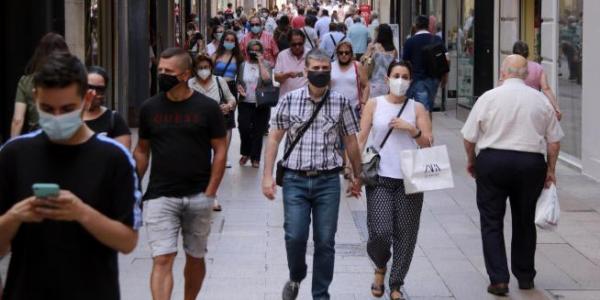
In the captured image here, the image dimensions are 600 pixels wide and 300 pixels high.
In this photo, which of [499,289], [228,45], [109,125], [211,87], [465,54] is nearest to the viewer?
[109,125]

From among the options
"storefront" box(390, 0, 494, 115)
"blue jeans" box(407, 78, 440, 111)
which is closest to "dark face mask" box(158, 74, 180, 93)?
"blue jeans" box(407, 78, 440, 111)

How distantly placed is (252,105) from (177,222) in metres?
8.22

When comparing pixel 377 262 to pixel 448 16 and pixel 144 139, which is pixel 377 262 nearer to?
pixel 144 139

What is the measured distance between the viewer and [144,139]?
7312mm

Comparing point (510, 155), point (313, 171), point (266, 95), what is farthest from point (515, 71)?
point (266, 95)

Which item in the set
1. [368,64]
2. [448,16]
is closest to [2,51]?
[368,64]

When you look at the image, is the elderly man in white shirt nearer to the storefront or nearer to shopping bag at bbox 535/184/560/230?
shopping bag at bbox 535/184/560/230

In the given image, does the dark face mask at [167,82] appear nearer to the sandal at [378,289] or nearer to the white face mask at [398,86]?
the white face mask at [398,86]

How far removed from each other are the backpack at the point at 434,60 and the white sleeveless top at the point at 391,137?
7.03 m

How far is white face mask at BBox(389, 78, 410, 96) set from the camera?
8109 mm

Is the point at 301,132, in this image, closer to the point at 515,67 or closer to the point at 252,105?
the point at 515,67

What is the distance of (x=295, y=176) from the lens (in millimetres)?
7555

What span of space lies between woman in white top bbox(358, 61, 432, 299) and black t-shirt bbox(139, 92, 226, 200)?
4.48 feet

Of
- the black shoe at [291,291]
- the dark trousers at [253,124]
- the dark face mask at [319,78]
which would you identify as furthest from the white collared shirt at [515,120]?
the dark trousers at [253,124]
